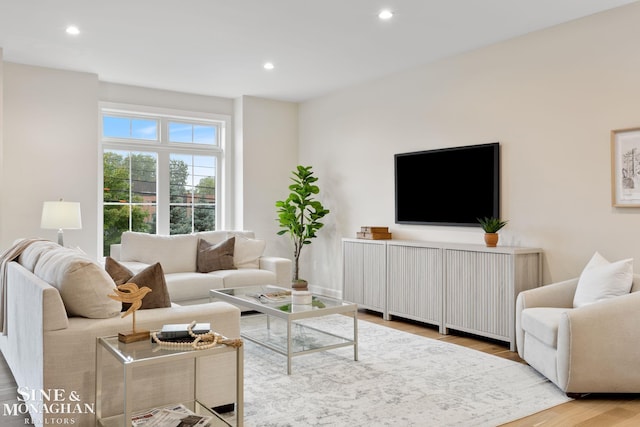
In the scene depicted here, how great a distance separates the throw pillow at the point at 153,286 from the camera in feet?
9.11

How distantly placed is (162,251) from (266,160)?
2.20 m

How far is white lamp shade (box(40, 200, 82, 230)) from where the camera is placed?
4.87 meters

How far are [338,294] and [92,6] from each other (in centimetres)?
429

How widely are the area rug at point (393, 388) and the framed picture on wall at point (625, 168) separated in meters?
1.46

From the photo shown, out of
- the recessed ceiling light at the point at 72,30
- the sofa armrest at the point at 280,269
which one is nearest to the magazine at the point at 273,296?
the sofa armrest at the point at 280,269

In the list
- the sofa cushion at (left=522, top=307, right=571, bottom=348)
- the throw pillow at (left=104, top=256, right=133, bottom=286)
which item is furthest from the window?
the sofa cushion at (left=522, top=307, right=571, bottom=348)

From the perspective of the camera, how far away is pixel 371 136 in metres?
6.14

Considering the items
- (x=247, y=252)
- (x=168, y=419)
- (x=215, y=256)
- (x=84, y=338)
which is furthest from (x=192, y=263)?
(x=168, y=419)

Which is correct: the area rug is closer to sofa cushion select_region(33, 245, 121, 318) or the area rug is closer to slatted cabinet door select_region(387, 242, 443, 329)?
slatted cabinet door select_region(387, 242, 443, 329)

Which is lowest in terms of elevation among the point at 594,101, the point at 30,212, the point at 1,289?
the point at 1,289

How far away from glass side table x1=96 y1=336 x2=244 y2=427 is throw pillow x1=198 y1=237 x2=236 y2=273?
3.16 meters

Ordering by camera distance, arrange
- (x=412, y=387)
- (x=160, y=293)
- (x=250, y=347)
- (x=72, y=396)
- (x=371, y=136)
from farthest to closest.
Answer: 1. (x=371, y=136)
2. (x=250, y=347)
3. (x=412, y=387)
4. (x=160, y=293)
5. (x=72, y=396)

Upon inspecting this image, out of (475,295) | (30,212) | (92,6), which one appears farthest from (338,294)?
(92,6)

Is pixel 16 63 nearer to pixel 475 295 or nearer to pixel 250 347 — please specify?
pixel 250 347
